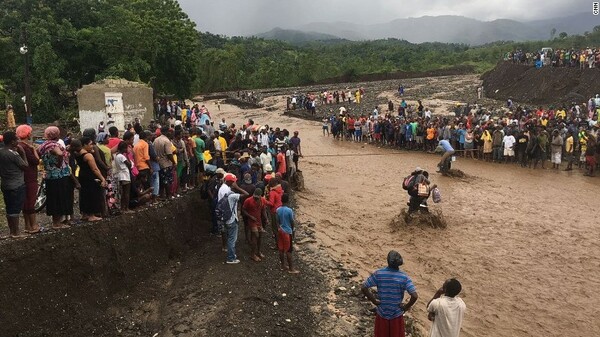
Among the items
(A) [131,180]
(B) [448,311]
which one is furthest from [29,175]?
(B) [448,311]

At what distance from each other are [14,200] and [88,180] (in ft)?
3.83

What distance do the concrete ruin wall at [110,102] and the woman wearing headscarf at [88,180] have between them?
11.0m

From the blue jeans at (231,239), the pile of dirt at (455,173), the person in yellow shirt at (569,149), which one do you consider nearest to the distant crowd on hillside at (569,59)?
the person in yellow shirt at (569,149)

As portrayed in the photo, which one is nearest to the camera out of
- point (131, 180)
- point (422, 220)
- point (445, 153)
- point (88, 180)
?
point (88, 180)

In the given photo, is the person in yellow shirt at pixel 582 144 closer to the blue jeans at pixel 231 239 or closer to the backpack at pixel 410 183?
the backpack at pixel 410 183

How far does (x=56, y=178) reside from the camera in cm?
712

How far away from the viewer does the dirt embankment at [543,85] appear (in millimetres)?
30438

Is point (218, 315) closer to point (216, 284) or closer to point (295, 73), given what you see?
point (216, 284)

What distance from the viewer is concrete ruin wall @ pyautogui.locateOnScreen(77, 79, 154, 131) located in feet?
58.7

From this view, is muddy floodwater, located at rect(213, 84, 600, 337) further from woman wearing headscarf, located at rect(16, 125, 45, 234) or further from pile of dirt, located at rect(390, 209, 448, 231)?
woman wearing headscarf, located at rect(16, 125, 45, 234)

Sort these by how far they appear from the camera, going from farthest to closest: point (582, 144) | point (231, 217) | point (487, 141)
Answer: point (487, 141), point (582, 144), point (231, 217)

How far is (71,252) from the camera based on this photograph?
698 centimetres

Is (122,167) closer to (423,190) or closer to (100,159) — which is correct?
(100,159)

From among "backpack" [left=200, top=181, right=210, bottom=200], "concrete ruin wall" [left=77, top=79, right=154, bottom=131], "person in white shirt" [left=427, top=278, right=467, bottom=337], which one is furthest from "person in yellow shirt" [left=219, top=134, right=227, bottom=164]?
"person in white shirt" [left=427, top=278, right=467, bottom=337]
